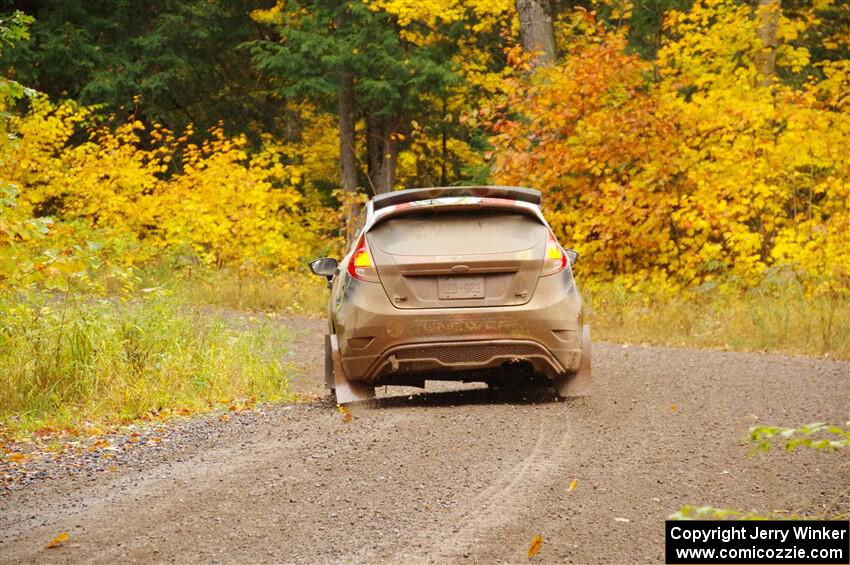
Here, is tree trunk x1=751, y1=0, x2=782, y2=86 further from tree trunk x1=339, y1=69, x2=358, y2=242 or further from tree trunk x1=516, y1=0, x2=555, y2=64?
tree trunk x1=339, y1=69, x2=358, y2=242

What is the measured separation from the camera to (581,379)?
32.4 feet

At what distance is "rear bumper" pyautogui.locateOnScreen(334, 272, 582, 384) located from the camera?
9.25m

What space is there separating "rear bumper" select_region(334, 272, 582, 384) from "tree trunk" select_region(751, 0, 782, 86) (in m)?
16.5

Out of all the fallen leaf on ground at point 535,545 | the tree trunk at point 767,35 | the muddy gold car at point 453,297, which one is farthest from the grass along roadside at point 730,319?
the fallen leaf on ground at point 535,545

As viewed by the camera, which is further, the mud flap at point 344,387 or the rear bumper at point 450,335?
the mud flap at point 344,387

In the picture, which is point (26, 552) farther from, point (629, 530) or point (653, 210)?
point (653, 210)

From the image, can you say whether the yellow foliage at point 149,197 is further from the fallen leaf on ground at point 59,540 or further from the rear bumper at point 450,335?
the fallen leaf on ground at point 59,540

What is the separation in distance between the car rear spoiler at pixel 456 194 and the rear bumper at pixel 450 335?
79 centimetres

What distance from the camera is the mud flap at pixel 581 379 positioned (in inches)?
387

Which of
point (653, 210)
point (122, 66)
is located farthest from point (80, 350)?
point (122, 66)

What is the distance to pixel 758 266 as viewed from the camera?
18609mm

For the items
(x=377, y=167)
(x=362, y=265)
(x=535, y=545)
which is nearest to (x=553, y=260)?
(x=362, y=265)

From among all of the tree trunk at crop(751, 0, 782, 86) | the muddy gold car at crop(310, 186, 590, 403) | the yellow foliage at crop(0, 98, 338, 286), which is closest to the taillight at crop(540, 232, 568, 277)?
the muddy gold car at crop(310, 186, 590, 403)

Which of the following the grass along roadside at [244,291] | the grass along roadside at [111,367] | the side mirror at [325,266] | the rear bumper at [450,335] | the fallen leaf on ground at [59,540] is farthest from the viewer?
Answer: the grass along roadside at [244,291]
